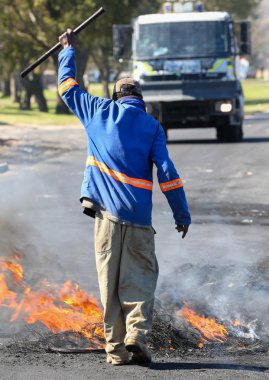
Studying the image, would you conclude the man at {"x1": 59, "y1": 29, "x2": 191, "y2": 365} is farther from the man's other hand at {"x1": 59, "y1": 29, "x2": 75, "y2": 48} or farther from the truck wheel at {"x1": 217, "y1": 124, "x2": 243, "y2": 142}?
the truck wheel at {"x1": 217, "y1": 124, "x2": 243, "y2": 142}

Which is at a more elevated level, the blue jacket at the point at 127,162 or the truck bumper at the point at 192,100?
the blue jacket at the point at 127,162

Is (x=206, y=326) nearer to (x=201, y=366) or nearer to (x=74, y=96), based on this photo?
(x=201, y=366)

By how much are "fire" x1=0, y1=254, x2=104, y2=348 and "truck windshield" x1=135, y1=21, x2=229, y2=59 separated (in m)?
16.4

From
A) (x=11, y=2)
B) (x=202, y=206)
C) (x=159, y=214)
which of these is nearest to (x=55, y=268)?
(x=159, y=214)

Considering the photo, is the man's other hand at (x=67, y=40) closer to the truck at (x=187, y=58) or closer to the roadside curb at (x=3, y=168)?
the roadside curb at (x=3, y=168)

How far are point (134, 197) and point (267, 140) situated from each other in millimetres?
21431

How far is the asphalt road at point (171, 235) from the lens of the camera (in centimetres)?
578

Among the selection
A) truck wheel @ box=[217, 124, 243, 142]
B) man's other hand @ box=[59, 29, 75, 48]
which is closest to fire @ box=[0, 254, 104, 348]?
man's other hand @ box=[59, 29, 75, 48]

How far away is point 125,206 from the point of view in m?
5.91

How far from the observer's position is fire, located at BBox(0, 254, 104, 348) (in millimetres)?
6559

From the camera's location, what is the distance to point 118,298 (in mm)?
5973

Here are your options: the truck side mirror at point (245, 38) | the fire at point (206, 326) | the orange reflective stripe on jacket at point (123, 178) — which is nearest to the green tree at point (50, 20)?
the truck side mirror at point (245, 38)

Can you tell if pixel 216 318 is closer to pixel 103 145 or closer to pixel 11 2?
pixel 103 145

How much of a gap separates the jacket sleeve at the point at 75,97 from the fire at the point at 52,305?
1338 mm
